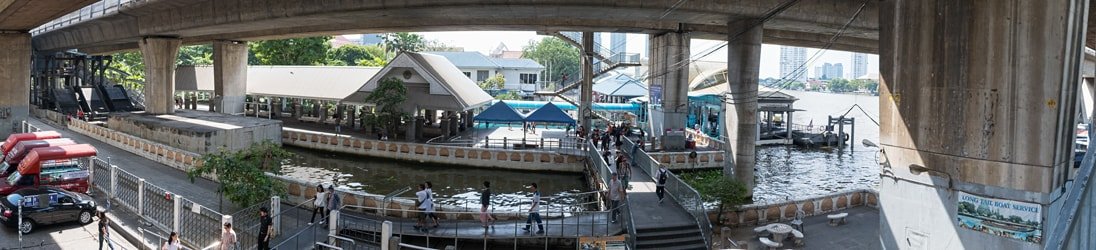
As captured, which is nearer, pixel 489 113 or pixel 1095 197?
pixel 1095 197

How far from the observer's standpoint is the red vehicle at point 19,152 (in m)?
25.2

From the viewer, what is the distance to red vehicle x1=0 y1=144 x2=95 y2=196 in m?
22.7

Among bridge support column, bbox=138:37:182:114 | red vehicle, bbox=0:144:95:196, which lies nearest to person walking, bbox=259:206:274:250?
red vehicle, bbox=0:144:95:196

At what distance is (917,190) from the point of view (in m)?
15.5

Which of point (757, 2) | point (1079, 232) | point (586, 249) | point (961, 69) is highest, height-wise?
point (757, 2)

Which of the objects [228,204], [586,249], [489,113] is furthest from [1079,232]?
[489,113]

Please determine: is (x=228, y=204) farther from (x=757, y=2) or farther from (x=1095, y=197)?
(x=1095, y=197)

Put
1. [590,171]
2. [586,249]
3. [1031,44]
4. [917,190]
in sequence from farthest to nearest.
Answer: [590,171] → [586,249] → [917,190] → [1031,44]

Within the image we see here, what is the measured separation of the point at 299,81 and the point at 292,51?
20500 millimetres

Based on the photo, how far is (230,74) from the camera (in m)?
57.4

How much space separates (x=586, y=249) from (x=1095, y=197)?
9804mm

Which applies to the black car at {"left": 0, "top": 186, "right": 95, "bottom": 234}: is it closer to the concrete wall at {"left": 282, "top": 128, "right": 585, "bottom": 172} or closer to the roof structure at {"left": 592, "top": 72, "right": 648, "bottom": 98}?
the concrete wall at {"left": 282, "top": 128, "right": 585, "bottom": 172}

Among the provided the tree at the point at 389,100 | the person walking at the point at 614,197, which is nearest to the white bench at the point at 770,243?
the person walking at the point at 614,197

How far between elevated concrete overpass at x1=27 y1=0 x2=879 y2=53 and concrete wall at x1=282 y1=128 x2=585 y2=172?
6661 millimetres
